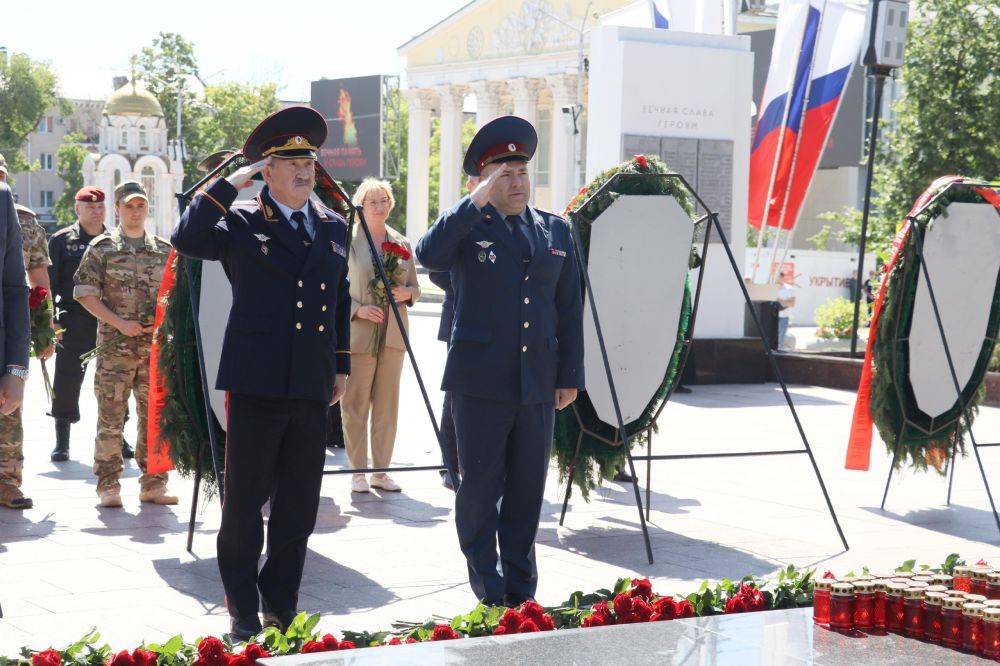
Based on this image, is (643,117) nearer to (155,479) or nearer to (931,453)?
(931,453)

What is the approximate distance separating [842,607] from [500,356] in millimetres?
1826

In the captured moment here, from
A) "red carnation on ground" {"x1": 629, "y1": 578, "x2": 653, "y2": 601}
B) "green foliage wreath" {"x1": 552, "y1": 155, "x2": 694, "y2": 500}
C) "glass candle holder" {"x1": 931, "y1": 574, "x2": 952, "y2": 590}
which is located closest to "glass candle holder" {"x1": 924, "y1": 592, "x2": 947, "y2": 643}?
"glass candle holder" {"x1": 931, "y1": 574, "x2": 952, "y2": 590}

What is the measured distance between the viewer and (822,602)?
4.35 meters

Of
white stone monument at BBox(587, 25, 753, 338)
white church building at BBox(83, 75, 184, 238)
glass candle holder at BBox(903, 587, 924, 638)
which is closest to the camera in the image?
glass candle holder at BBox(903, 587, 924, 638)

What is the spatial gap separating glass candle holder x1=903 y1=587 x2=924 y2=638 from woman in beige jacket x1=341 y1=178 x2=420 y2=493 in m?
4.78

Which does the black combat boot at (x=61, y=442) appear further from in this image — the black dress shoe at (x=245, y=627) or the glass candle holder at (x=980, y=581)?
the glass candle holder at (x=980, y=581)

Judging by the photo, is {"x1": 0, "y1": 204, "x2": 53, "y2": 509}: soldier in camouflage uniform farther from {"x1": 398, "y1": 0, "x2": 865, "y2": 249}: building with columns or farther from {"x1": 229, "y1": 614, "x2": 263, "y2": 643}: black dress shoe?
{"x1": 398, "y1": 0, "x2": 865, "y2": 249}: building with columns

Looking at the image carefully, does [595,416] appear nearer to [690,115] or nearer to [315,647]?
[315,647]

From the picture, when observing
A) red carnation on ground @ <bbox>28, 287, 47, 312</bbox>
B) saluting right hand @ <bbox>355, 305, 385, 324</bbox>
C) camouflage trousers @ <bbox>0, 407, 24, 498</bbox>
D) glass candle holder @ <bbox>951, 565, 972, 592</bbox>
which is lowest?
camouflage trousers @ <bbox>0, 407, 24, 498</bbox>

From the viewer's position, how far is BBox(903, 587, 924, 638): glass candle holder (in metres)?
4.25

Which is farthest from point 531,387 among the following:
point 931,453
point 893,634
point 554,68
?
point 554,68

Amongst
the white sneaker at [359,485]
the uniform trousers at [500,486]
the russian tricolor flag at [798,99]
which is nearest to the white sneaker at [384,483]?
the white sneaker at [359,485]

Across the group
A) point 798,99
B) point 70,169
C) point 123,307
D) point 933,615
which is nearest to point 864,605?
point 933,615

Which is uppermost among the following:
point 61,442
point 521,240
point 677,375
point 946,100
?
point 946,100
